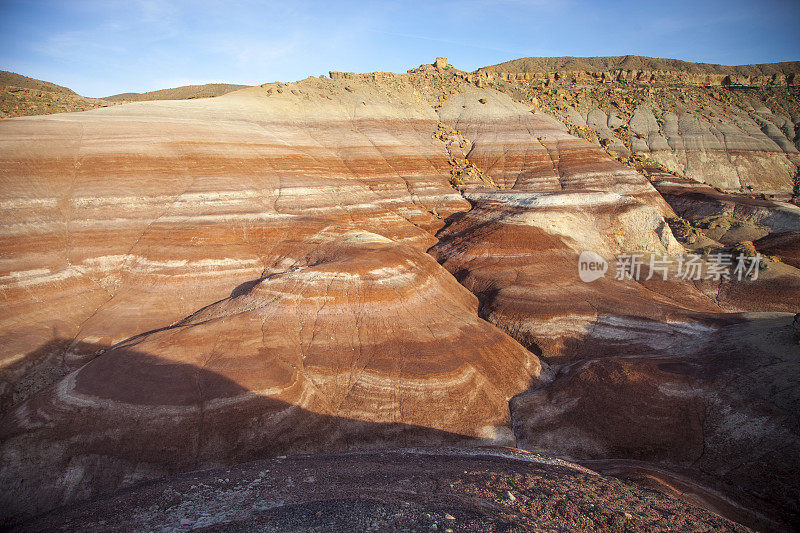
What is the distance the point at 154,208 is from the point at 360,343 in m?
16.8

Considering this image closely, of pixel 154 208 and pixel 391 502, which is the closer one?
pixel 391 502

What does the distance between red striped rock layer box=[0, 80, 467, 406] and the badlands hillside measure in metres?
0.14

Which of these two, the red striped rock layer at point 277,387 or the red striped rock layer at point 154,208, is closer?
the red striped rock layer at point 277,387

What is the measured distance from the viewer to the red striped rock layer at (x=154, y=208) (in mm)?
18797

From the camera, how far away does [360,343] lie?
1705cm

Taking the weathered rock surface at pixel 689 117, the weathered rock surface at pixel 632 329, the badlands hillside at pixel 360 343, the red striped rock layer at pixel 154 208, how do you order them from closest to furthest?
the badlands hillside at pixel 360 343, the weathered rock surface at pixel 632 329, the red striped rock layer at pixel 154 208, the weathered rock surface at pixel 689 117

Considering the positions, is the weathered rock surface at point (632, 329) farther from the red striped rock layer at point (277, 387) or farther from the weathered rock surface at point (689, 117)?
the weathered rock surface at point (689, 117)

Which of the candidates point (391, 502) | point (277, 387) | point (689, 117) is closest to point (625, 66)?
point (689, 117)

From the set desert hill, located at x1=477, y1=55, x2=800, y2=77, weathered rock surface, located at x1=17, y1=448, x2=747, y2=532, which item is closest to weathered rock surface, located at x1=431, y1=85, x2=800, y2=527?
weathered rock surface, located at x1=17, y1=448, x2=747, y2=532

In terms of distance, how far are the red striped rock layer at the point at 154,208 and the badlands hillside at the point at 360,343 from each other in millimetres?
144

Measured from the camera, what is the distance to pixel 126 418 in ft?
42.7

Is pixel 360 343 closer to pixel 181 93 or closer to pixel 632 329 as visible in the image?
pixel 632 329

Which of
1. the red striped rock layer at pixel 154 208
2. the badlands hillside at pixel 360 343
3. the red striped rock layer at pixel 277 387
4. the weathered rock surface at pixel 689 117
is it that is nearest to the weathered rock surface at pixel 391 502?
the badlands hillside at pixel 360 343

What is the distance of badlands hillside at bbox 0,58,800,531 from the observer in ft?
33.8
